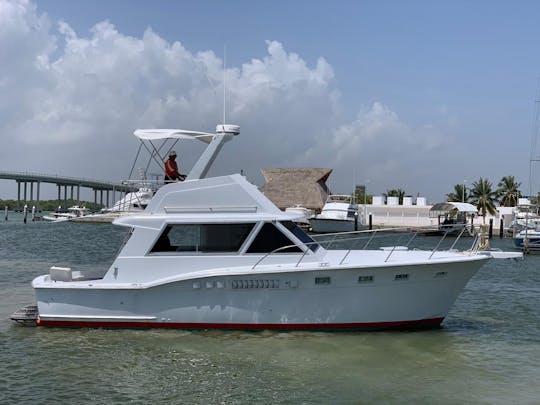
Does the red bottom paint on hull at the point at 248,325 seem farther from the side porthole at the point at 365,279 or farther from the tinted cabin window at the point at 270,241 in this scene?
the tinted cabin window at the point at 270,241

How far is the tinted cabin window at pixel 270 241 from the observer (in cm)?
1120

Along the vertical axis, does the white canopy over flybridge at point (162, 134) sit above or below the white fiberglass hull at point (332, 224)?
above

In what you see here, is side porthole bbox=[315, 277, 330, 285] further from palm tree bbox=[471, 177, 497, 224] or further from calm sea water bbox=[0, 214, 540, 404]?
palm tree bbox=[471, 177, 497, 224]

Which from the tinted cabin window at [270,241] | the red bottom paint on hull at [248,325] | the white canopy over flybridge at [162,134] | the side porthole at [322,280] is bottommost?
the red bottom paint on hull at [248,325]

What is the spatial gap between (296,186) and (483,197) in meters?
29.5

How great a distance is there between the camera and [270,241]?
11234mm

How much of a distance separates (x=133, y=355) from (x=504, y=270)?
67.0 feet

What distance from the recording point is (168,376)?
9195mm

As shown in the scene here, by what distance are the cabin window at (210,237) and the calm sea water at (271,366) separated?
Result: 5.32 ft

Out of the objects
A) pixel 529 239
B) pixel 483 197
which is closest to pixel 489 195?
pixel 483 197

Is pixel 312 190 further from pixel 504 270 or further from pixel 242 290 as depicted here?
pixel 242 290

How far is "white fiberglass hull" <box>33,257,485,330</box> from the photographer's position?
10.8 m

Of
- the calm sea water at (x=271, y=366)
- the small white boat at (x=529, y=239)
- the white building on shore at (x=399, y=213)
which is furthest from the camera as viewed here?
the white building on shore at (x=399, y=213)

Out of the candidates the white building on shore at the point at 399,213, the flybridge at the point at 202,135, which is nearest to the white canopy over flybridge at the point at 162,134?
the flybridge at the point at 202,135
